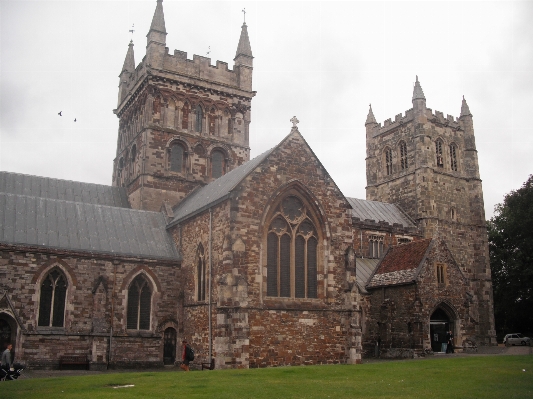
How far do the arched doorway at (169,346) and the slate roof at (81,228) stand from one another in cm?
376

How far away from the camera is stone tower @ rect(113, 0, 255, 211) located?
3753 cm

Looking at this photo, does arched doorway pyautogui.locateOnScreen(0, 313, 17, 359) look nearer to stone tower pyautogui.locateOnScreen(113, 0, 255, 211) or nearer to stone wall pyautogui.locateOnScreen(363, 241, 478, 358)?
stone tower pyautogui.locateOnScreen(113, 0, 255, 211)

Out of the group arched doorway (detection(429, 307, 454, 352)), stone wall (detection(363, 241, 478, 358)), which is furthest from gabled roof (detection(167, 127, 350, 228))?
arched doorway (detection(429, 307, 454, 352))

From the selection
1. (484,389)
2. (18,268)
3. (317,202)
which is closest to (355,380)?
(484,389)

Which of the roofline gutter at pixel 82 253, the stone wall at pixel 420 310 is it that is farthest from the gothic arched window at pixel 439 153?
the roofline gutter at pixel 82 253

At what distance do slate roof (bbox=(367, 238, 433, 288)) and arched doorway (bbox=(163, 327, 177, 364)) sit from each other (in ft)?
43.5

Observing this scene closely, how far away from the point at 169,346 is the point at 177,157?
14.5m

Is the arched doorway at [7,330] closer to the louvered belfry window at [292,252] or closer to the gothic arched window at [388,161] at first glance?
the louvered belfry window at [292,252]

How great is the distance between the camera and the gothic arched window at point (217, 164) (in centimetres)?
3984

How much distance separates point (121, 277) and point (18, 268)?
4821 millimetres

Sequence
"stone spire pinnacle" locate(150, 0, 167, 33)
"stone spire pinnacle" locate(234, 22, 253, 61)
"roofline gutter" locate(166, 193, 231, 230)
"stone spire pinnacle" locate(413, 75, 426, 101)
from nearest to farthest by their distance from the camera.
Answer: "roofline gutter" locate(166, 193, 231, 230), "stone spire pinnacle" locate(150, 0, 167, 33), "stone spire pinnacle" locate(234, 22, 253, 61), "stone spire pinnacle" locate(413, 75, 426, 101)

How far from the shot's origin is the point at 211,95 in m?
40.8

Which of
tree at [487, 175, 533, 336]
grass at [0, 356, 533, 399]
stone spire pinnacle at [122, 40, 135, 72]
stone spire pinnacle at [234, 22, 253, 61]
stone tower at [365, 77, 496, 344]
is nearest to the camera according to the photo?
grass at [0, 356, 533, 399]

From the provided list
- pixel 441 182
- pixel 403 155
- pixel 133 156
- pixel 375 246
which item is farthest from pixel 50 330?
pixel 403 155
